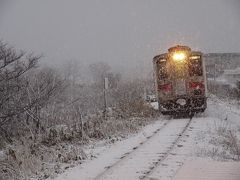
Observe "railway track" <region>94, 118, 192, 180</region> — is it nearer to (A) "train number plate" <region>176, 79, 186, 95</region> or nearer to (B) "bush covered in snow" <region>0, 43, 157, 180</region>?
(B) "bush covered in snow" <region>0, 43, 157, 180</region>

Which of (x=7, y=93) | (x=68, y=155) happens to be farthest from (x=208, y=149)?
(x=7, y=93)

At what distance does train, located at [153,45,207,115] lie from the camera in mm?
19312

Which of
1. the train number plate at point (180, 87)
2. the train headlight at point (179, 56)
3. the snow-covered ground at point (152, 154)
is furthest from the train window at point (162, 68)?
the snow-covered ground at point (152, 154)

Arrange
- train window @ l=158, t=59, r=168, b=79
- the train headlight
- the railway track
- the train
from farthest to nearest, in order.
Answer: train window @ l=158, t=59, r=168, b=79
the train headlight
the train
the railway track

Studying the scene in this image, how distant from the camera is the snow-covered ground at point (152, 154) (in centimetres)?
814

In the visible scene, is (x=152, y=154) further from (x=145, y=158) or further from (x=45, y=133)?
(x=45, y=133)

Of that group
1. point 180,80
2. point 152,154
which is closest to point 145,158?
point 152,154

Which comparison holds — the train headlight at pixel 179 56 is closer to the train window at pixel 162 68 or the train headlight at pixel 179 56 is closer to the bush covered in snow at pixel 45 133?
the train window at pixel 162 68

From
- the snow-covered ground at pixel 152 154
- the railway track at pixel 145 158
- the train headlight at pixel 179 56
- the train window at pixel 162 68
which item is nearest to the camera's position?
the railway track at pixel 145 158

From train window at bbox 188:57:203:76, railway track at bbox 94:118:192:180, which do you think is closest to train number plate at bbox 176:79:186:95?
train window at bbox 188:57:203:76

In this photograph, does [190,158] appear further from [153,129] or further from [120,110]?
[120,110]

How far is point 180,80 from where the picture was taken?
1941 centimetres

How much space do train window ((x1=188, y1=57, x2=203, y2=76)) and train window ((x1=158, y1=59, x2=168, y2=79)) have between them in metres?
1.13

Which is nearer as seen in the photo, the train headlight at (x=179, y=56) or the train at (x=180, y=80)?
the train at (x=180, y=80)
